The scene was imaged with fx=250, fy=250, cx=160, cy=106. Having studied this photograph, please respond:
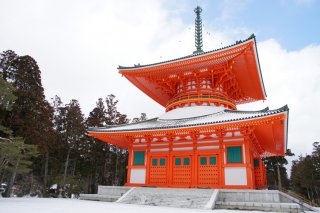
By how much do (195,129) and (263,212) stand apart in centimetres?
606

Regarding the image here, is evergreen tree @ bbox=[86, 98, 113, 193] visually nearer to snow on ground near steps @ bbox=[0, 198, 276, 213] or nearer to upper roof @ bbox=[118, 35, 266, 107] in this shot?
upper roof @ bbox=[118, 35, 266, 107]

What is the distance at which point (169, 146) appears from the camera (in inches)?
715

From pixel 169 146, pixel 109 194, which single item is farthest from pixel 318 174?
pixel 109 194

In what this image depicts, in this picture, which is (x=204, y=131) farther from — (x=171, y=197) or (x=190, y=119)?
(x=171, y=197)

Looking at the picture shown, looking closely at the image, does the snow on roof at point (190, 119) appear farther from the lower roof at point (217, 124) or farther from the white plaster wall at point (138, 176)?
the white plaster wall at point (138, 176)

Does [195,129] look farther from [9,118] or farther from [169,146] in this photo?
[9,118]

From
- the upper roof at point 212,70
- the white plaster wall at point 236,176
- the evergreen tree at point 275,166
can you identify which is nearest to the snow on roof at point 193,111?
the upper roof at point 212,70

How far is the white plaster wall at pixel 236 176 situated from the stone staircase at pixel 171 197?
1623mm

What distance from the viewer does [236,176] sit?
606 inches

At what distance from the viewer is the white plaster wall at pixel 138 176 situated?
18.4 metres

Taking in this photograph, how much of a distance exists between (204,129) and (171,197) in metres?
4.56

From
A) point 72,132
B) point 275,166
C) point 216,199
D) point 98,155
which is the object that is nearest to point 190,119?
point 216,199

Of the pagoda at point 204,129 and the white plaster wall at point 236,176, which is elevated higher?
the pagoda at point 204,129

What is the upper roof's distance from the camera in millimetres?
17531
